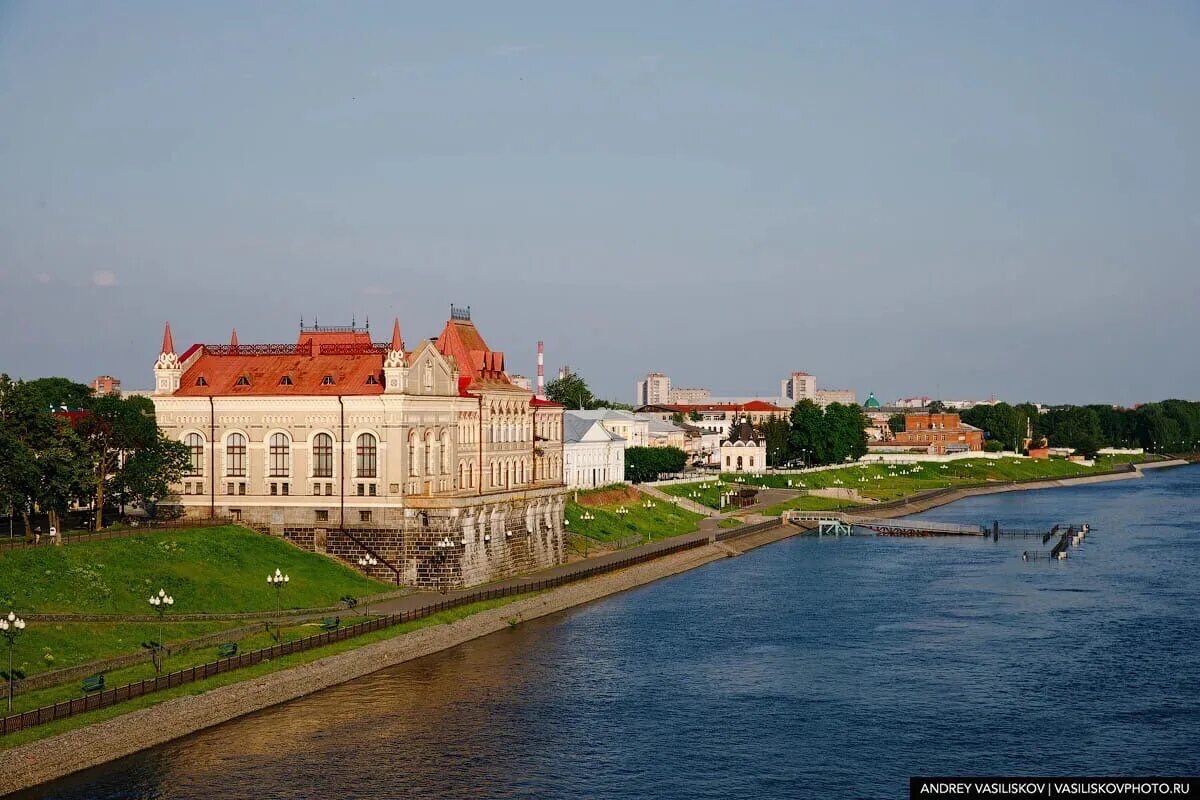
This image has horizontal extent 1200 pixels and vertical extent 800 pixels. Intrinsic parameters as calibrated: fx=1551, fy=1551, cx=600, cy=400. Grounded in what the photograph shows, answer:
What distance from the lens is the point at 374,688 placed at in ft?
221

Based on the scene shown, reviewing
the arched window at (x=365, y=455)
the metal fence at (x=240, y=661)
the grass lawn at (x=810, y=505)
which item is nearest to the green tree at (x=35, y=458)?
the arched window at (x=365, y=455)

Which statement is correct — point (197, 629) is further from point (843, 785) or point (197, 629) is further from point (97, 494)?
point (843, 785)

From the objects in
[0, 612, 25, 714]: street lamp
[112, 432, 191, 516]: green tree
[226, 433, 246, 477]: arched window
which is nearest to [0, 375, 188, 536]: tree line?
[112, 432, 191, 516]: green tree

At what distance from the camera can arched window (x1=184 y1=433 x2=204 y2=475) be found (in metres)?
92.4

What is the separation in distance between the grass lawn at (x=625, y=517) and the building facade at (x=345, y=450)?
75.5 ft

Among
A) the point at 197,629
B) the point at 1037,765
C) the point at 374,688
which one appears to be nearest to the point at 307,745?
the point at 374,688

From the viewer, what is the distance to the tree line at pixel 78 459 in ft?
258

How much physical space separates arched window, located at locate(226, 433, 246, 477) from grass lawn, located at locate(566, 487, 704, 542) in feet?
107

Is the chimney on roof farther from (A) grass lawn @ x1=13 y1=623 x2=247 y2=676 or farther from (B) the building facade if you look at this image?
(A) grass lawn @ x1=13 y1=623 x2=247 y2=676

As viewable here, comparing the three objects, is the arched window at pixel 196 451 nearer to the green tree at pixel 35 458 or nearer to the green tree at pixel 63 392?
the green tree at pixel 35 458

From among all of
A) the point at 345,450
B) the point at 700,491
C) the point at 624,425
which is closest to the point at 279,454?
the point at 345,450

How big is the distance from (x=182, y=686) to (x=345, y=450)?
31.4m

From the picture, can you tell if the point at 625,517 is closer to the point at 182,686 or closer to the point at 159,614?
the point at 159,614

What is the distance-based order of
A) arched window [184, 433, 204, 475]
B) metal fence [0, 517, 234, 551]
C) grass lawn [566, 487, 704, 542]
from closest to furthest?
1. metal fence [0, 517, 234, 551]
2. arched window [184, 433, 204, 475]
3. grass lawn [566, 487, 704, 542]
